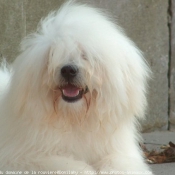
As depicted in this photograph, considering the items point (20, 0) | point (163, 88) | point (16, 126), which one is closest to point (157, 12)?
point (163, 88)

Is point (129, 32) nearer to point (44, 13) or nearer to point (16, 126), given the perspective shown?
point (44, 13)

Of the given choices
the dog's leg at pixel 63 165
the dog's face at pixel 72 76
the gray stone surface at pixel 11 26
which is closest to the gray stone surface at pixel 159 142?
the dog's leg at pixel 63 165

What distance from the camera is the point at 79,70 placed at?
4.75 metres

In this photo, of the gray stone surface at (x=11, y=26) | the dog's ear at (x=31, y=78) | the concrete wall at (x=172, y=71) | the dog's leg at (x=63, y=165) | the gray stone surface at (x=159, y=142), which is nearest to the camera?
the dog's leg at (x=63, y=165)

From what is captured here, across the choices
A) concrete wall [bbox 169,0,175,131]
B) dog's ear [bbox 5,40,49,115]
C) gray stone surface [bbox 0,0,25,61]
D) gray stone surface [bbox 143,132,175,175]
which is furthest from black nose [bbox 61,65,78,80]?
concrete wall [bbox 169,0,175,131]

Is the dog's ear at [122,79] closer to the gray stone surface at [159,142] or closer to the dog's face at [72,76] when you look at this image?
the dog's face at [72,76]

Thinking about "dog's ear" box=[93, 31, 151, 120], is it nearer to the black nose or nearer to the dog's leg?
the black nose

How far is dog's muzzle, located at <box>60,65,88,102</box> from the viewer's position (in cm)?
474

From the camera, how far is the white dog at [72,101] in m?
4.80

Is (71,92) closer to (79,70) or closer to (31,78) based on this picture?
(79,70)

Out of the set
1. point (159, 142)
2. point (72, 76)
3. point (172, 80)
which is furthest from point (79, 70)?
point (172, 80)

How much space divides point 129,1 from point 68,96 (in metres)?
2.75

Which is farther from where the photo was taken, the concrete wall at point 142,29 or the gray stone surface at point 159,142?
the concrete wall at point 142,29

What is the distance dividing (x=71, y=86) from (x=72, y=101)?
11 centimetres
